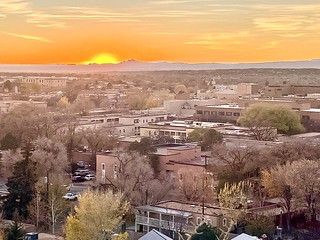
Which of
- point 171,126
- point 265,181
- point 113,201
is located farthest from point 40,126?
point 113,201

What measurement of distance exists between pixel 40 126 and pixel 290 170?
766 inches

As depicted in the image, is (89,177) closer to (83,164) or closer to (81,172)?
(81,172)

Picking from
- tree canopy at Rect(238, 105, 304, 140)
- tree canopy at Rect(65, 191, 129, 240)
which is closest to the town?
tree canopy at Rect(65, 191, 129, 240)

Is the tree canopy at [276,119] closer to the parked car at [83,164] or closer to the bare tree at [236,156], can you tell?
the parked car at [83,164]

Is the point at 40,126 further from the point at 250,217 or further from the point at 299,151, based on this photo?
the point at 250,217

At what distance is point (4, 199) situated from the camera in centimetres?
2362

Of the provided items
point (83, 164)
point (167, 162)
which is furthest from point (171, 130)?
point (167, 162)

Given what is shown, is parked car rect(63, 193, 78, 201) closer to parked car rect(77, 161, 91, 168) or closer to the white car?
the white car

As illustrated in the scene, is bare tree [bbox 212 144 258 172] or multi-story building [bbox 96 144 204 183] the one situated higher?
bare tree [bbox 212 144 258 172]

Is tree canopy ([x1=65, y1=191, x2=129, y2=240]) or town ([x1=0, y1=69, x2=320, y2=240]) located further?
town ([x1=0, y1=69, x2=320, y2=240])

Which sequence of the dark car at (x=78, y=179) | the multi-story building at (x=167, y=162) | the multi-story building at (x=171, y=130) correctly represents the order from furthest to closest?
the multi-story building at (x=171, y=130) → the dark car at (x=78, y=179) → the multi-story building at (x=167, y=162)

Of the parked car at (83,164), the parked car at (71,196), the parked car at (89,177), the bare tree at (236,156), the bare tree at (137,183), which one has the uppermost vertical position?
the bare tree at (236,156)

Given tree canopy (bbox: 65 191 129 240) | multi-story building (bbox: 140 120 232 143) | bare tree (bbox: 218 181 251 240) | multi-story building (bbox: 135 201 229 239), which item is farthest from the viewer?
multi-story building (bbox: 140 120 232 143)

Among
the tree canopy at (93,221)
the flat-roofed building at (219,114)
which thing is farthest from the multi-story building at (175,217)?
the flat-roofed building at (219,114)
